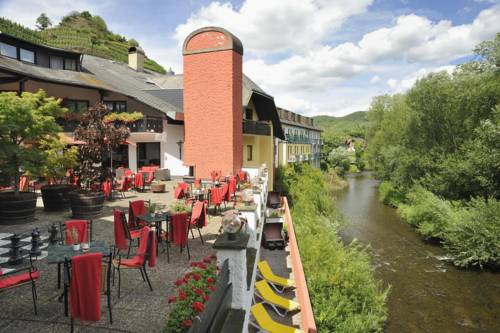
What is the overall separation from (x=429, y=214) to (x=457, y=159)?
4.65 meters

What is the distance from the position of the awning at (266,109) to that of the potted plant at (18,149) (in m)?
Answer: 16.4

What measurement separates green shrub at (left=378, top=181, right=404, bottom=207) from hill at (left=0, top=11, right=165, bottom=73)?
→ 39.5m

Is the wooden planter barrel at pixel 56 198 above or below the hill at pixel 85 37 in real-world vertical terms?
below

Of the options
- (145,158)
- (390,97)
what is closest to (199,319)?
(145,158)

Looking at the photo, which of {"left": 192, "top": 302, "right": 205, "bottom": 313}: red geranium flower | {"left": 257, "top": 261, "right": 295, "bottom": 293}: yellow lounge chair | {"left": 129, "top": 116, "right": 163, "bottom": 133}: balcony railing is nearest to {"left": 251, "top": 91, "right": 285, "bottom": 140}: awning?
{"left": 129, "top": 116, "right": 163, "bottom": 133}: balcony railing

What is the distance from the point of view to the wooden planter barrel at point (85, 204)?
10.5 metres

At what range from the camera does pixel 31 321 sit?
4.74m

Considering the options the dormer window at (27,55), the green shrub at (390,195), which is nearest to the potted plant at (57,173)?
the dormer window at (27,55)

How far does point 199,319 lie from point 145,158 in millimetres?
22468

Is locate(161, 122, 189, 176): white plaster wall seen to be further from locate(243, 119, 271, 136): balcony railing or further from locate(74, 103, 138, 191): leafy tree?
locate(74, 103, 138, 191): leafy tree

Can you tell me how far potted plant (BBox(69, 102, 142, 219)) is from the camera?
10594 mm

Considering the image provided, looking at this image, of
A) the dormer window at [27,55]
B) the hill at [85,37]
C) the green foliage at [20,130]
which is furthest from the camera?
the hill at [85,37]

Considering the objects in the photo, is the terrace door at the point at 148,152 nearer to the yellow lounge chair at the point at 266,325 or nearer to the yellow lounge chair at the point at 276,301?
the yellow lounge chair at the point at 276,301

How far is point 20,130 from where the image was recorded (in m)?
10.2
